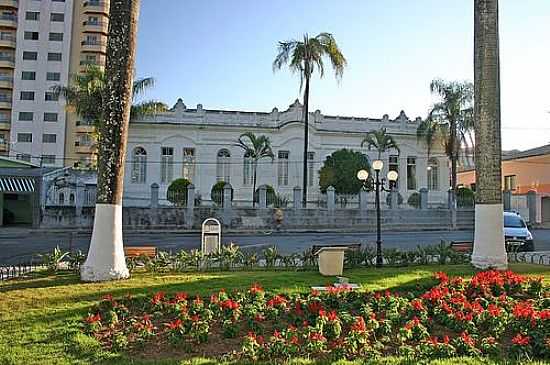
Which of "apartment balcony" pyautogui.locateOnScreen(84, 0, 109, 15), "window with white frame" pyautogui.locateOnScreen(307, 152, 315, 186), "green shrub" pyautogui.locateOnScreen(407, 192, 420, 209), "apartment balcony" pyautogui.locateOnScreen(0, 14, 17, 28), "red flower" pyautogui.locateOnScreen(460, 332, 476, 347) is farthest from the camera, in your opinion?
"apartment balcony" pyautogui.locateOnScreen(84, 0, 109, 15)

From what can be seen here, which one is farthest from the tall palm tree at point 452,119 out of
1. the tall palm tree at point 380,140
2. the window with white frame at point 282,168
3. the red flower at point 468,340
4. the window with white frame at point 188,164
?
the red flower at point 468,340

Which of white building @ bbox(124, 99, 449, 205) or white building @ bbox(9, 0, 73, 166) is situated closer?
white building @ bbox(124, 99, 449, 205)

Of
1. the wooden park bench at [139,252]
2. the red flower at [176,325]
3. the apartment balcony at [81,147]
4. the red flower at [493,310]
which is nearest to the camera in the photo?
the red flower at [176,325]

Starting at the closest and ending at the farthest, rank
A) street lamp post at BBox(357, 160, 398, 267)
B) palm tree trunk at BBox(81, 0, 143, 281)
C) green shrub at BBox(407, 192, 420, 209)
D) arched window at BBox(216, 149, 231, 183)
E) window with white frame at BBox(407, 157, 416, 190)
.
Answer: palm tree trunk at BBox(81, 0, 143, 281), street lamp post at BBox(357, 160, 398, 267), green shrub at BBox(407, 192, 420, 209), arched window at BBox(216, 149, 231, 183), window with white frame at BBox(407, 157, 416, 190)

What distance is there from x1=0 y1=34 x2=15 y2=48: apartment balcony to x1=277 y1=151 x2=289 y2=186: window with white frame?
36.6 metres

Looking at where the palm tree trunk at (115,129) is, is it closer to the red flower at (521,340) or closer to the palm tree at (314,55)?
the red flower at (521,340)

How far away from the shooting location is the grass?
224 inches

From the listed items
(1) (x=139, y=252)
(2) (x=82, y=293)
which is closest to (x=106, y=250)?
(2) (x=82, y=293)

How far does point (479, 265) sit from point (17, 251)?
50.8 feet

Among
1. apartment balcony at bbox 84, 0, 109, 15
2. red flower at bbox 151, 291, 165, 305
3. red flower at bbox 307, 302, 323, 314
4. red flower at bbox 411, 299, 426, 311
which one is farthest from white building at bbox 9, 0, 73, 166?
red flower at bbox 411, 299, 426, 311

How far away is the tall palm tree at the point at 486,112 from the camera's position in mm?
12133

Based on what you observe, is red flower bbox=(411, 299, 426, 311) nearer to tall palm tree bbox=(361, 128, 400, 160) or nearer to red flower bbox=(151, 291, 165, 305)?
red flower bbox=(151, 291, 165, 305)

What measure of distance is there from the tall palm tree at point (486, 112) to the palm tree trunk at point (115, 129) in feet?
27.3

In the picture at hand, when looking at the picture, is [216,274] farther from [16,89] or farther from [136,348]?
[16,89]
